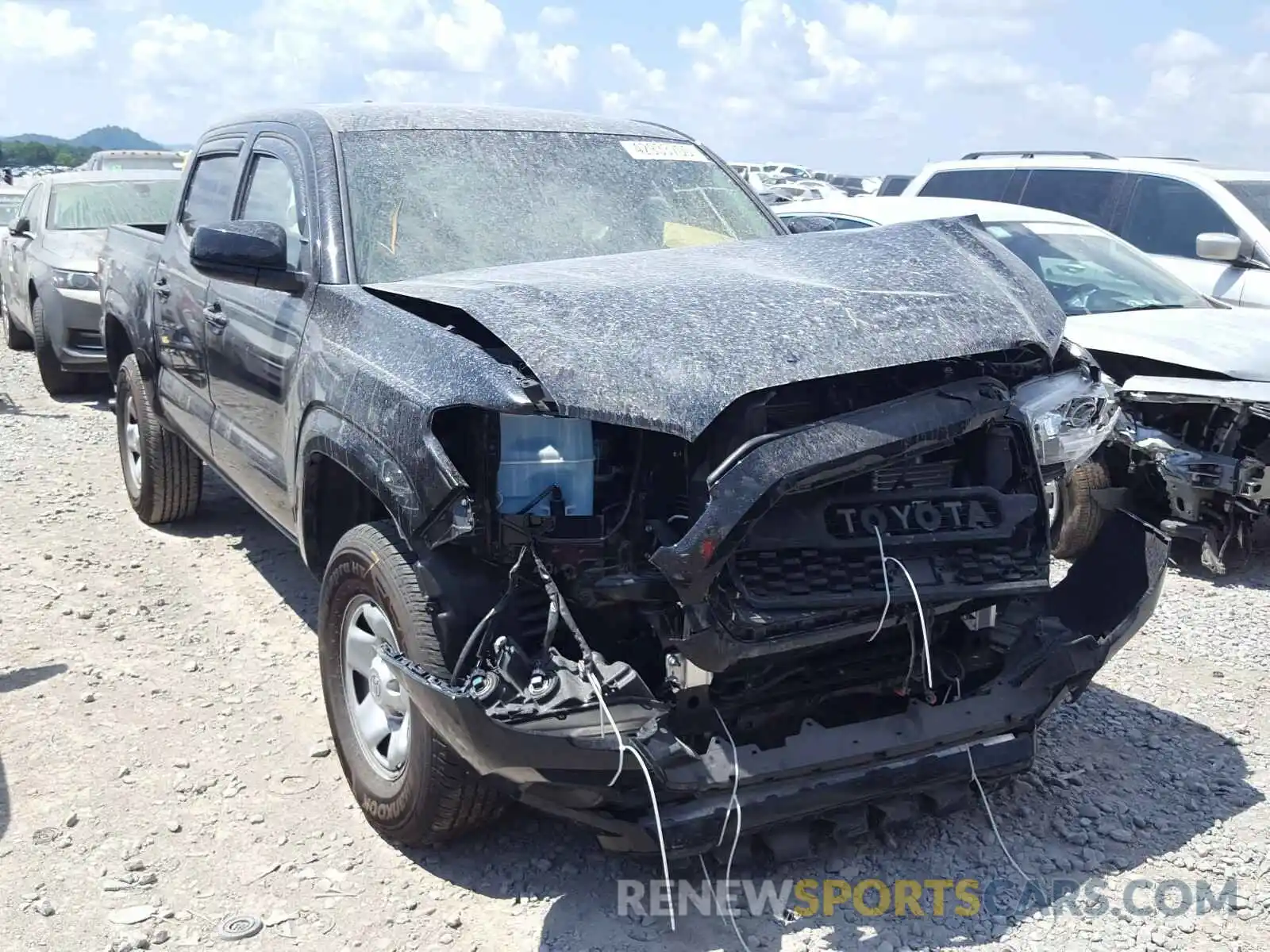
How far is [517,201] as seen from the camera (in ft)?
13.8

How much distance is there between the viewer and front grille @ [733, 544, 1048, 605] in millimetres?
2898

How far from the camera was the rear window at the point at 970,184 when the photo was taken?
31.4 ft

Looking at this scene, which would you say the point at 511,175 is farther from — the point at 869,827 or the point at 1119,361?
the point at 1119,361

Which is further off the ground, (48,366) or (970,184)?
(970,184)

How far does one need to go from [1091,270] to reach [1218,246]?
1.47 metres

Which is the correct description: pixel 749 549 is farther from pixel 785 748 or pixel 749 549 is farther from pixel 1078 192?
pixel 1078 192

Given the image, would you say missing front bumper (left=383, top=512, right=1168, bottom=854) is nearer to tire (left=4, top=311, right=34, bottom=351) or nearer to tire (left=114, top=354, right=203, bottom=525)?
tire (left=114, top=354, right=203, bottom=525)

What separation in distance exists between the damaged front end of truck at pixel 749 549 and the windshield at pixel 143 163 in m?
15.1

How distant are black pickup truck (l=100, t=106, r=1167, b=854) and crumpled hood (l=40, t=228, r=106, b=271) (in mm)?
6954

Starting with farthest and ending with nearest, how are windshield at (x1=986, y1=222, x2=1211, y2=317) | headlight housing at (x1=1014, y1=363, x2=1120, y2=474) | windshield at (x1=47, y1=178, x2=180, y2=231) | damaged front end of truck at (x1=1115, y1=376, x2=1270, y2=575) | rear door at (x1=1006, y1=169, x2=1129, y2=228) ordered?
1. windshield at (x1=47, y1=178, x2=180, y2=231)
2. rear door at (x1=1006, y1=169, x2=1129, y2=228)
3. windshield at (x1=986, y1=222, x2=1211, y2=317)
4. damaged front end of truck at (x1=1115, y1=376, x2=1270, y2=575)
5. headlight housing at (x1=1014, y1=363, x2=1120, y2=474)

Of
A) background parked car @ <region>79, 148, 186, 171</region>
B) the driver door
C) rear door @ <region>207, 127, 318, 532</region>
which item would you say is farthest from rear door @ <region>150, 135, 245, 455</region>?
background parked car @ <region>79, 148, 186, 171</region>

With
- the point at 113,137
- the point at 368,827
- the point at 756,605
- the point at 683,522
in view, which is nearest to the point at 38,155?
the point at 113,137

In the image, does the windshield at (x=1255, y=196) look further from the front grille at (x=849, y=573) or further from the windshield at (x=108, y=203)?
the windshield at (x=108, y=203)

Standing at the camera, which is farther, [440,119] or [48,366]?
[48,366]
